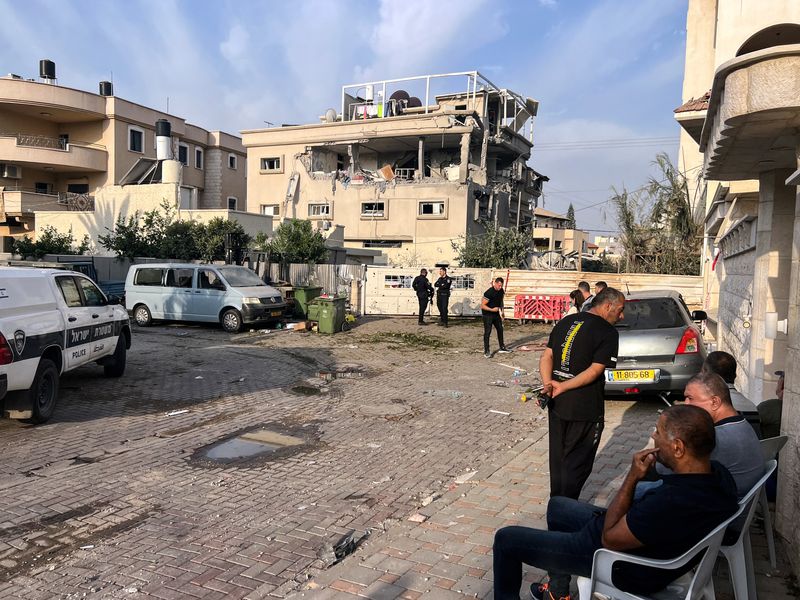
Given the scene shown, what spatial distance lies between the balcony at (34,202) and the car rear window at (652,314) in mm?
33055

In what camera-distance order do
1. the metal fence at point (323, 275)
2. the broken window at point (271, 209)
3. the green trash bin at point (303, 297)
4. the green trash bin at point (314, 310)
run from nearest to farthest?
the green trash bin at point (314, 310) < the green trash bin at point (303, 297) < the metal fence at point (323, 275) < the broken window at point (271, 209)

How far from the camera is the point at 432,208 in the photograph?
1364 inches

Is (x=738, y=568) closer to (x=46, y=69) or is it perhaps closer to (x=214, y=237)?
(x=214, y=237)

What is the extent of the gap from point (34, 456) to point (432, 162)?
3439 centimetres

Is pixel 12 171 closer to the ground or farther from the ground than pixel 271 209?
farther from the ground

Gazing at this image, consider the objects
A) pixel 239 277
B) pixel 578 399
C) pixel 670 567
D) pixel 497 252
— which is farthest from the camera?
pixel 497 252

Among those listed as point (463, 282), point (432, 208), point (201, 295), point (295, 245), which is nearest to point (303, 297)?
point (201, 295)

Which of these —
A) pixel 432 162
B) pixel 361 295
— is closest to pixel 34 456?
pixel 361 295

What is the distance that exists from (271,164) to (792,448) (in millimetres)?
39720

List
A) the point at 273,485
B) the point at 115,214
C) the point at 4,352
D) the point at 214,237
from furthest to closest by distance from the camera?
the point at 115,214 < the point at 214,237 < the point at 4,352 < the point at 273,485

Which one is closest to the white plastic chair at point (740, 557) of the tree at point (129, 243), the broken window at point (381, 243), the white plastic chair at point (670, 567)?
the white plastic chair at point (670, 567)

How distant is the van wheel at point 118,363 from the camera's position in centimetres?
1005

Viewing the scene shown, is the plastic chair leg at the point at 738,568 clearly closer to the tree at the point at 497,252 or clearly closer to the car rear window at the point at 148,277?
the car rear window at the point at 148,277

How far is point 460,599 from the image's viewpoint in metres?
3.46
